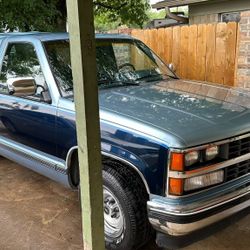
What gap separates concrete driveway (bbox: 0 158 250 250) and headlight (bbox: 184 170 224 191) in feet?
2.79

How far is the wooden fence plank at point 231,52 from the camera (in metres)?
5.93

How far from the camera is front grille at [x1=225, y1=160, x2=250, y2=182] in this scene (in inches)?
118

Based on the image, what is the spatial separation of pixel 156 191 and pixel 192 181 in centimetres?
27

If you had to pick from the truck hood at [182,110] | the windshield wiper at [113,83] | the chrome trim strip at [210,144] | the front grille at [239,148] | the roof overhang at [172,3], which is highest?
the roof overhang at [172,3]

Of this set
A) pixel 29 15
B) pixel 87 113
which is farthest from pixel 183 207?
pixel 29 15

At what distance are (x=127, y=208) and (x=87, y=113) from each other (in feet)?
3.65

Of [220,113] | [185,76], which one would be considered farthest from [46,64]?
[185,76]

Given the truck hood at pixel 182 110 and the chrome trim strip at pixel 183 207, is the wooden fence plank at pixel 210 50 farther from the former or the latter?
the chrome trim strip at pixel 183 207

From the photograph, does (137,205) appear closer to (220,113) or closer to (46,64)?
(220,113)

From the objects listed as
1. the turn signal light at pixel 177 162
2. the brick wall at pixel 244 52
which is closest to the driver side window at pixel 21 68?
the turn signal light at pixel 177 162

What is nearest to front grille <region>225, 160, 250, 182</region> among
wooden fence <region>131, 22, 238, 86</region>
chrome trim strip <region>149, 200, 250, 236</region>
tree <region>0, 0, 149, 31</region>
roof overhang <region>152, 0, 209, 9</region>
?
chrome trim strip <region>149, 200, 250, 236</region>

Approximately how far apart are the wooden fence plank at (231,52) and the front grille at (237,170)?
3140 millimetres

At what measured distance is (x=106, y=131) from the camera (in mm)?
3145

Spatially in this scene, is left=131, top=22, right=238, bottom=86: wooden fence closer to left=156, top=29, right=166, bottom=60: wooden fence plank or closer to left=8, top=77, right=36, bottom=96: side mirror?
left=156, top=29, right=166, bottom=60: wooden fence plank
